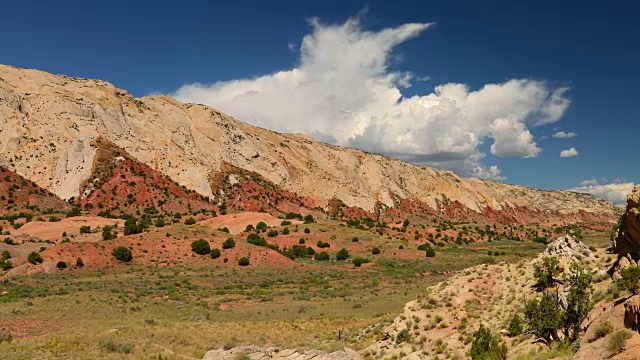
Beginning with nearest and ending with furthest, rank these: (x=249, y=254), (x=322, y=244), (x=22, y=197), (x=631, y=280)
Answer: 1. (x=631, y=280)
2. (x=249, y=254)
3. (x=322, y=244)
4. (x=22, y=197)

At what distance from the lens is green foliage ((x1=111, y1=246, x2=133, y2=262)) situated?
6378 cm

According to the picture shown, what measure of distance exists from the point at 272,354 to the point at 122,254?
152ft

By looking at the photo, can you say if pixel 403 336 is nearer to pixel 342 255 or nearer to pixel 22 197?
pixel 342 255

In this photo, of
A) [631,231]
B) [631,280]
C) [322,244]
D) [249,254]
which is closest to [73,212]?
[249,254]

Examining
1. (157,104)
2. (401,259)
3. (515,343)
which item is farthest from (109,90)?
(515,343)

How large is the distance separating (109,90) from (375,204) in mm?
83053

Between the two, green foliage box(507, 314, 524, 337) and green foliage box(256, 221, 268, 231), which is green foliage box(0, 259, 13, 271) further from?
green foliage box(507, 314, 524, 337)

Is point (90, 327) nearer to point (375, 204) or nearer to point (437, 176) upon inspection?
point (375, 204)

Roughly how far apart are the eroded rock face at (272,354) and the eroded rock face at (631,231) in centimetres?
1312

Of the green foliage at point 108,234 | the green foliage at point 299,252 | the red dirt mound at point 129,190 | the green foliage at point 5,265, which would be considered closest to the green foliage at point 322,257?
the green foliage at point 299,252

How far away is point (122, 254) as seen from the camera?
210 ft

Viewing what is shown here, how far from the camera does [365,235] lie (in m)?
87.4

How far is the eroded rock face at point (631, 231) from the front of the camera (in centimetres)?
1499

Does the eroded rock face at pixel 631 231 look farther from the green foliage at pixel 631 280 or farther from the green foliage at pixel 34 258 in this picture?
the green foliage at pixel 34 258
